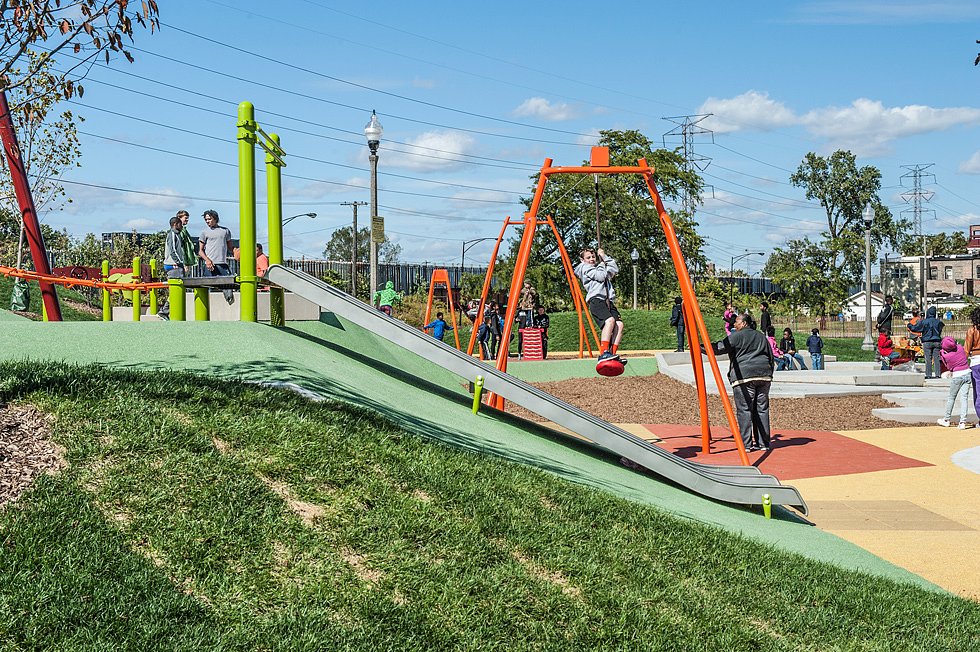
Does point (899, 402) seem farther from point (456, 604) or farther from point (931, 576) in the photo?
point (456, 604)

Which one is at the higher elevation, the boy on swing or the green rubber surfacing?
the boy on swing

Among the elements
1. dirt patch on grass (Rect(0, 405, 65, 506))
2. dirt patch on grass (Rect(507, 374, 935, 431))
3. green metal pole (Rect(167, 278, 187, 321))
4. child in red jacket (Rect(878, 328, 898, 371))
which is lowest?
dirt patch on grass (Rect(507, 374, 935, 431))

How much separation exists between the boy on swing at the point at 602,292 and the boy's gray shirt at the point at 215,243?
218 inches

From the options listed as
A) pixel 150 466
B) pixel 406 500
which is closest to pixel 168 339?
pixel 150 466

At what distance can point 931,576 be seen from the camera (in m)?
6.22

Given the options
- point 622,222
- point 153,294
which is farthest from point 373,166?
point 622,222

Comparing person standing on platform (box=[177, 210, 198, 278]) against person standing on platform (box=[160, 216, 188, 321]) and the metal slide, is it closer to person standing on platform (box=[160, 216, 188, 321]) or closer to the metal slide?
person standing on platform (box=[160, 216, 188, 321])

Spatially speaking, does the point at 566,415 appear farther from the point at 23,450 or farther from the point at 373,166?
the point at 373,166

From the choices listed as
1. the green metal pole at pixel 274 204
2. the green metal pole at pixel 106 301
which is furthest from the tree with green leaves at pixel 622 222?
the green metal pole at pixel 274 204

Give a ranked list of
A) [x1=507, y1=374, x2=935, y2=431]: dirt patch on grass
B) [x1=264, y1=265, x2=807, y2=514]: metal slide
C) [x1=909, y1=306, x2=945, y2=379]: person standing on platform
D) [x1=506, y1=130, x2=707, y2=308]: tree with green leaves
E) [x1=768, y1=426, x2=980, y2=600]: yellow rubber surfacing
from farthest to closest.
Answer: [x1=506, y1=130, x2=707, y2=308]: tree with green leaves
[x1=909, y1=306, x2=945, y2=379]: person standing on platform
[x1=507, y1=374, x2=935, y2=431]: dirt patch on grass
[x1=264, y1=265, x2=807, y2=514]: metal slide
[x1=768, y1=426, x2=980, y2=600]: yellow rubber surfacing

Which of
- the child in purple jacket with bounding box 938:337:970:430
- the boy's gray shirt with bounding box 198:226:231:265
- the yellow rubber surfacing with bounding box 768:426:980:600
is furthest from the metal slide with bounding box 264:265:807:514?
the child in purple jacket with bounding box 938:337:970:430

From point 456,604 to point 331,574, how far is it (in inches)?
24.0

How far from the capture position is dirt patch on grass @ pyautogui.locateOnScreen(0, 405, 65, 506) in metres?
4.03

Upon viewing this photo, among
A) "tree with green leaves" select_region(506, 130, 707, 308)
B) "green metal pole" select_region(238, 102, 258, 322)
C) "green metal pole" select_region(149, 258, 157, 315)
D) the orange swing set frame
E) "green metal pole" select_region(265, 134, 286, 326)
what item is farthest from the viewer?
"tree with green leaves" select_region(506, 130, 707, 308)
